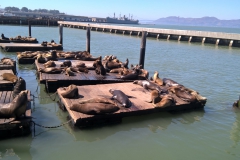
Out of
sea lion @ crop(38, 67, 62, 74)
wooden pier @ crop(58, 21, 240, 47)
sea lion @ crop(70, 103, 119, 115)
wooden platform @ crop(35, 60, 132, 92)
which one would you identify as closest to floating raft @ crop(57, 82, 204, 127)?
sea lion @ crop(70, 103, 119, 115)

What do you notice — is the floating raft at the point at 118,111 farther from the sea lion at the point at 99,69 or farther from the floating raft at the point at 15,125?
the sea lion at the point at 99,69

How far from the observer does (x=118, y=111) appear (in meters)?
5.80

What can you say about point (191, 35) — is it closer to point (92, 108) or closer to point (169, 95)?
point (169, 95)

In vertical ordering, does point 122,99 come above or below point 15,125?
above

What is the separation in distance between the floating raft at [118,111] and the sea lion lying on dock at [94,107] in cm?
8

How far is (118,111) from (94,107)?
0.59 metres

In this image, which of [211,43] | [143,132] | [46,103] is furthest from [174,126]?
[211,43]

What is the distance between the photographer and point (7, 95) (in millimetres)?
6086

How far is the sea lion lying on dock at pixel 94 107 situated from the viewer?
18.1 ft

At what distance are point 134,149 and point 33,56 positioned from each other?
9.94m

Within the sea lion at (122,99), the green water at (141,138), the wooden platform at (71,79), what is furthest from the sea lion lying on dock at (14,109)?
the wooden platform at (71,79)

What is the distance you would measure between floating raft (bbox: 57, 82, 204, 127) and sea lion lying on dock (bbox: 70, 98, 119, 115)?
0.08m

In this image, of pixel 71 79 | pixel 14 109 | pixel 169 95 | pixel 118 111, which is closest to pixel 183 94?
pixel 169 95

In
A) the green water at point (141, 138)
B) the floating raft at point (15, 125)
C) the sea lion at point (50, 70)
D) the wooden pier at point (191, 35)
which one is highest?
the wooden pier at point (191, 35)
